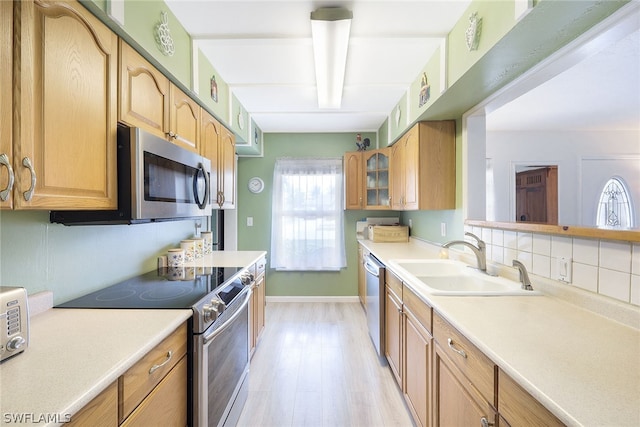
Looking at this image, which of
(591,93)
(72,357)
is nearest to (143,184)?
(72,357)

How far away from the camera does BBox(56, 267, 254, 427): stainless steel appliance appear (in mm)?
1154

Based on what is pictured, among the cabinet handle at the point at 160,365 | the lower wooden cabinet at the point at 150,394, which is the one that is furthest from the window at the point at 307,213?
the cabinet handle at the point at 160,365

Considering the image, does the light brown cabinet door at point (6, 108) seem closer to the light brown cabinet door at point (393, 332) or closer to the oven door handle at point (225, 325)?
the oven door handle at point (225, 325)

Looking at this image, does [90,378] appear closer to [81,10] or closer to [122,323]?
[122,323]

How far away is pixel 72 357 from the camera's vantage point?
750mm

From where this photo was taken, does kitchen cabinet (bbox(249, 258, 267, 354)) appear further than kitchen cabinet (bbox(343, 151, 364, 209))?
No

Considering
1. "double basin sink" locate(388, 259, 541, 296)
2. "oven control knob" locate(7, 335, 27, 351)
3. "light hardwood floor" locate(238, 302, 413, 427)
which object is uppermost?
"oven control knob" locate(7, 335, 27, 351)

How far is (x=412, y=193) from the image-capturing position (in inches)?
96.4

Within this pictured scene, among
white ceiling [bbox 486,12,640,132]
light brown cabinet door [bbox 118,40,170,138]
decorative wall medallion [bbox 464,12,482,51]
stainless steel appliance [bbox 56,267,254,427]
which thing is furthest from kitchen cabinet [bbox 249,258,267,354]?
white ceiling [bbox 486,12,640,132]

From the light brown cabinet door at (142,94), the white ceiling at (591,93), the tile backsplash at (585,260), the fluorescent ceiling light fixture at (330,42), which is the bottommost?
the tile backsplash at (585,260)

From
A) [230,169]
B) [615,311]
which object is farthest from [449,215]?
[230,169]

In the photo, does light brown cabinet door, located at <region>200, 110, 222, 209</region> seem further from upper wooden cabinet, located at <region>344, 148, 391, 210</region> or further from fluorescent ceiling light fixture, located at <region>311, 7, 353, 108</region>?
upper wooden cabinet, located at <region>344, 148, 391, 210</region>

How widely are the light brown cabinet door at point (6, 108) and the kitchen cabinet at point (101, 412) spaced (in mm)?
571

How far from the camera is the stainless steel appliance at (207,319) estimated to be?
115cm
